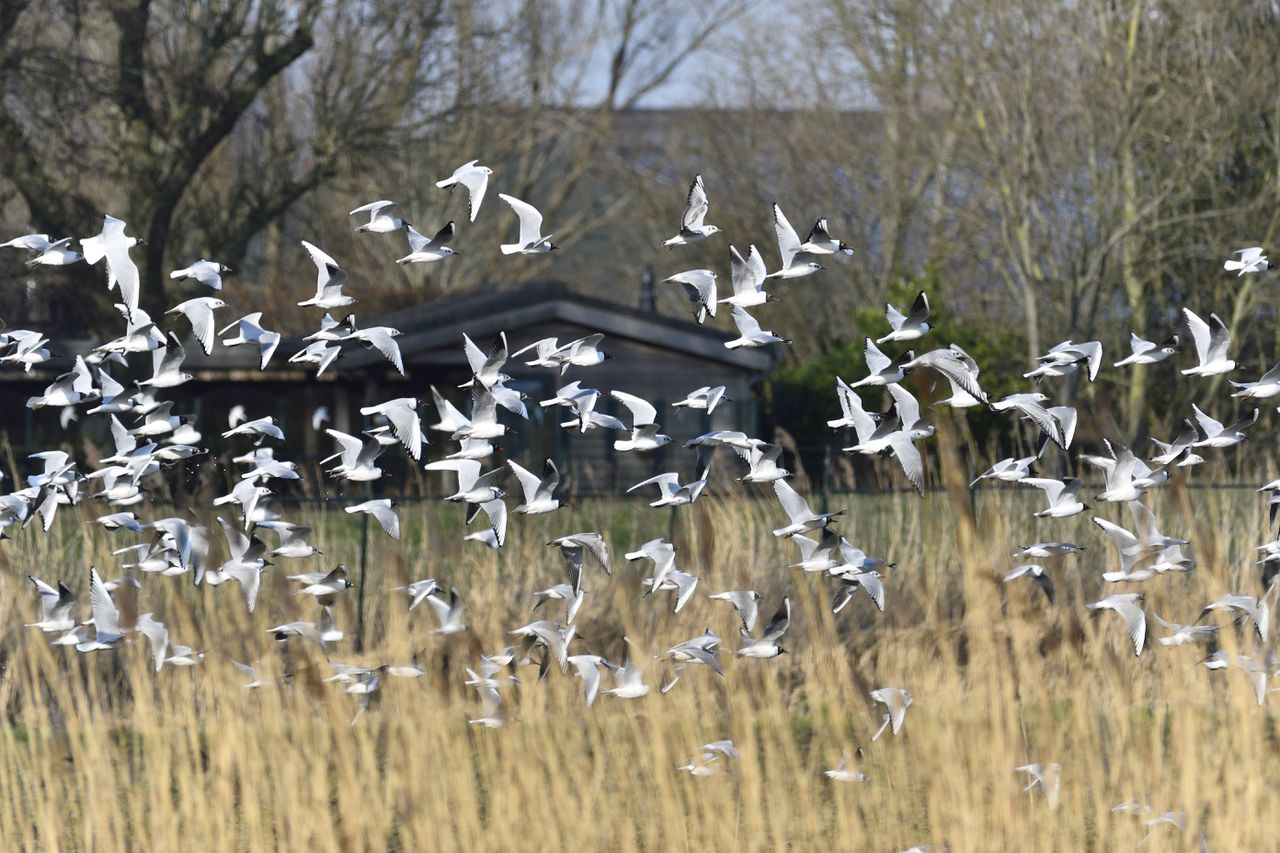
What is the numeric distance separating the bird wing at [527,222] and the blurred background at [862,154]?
13909 mm

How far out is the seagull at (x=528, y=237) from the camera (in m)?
4.27

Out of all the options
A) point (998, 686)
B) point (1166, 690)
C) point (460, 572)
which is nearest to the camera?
point (998, 686)

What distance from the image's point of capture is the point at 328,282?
451 centimetres

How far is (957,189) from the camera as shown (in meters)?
28.9

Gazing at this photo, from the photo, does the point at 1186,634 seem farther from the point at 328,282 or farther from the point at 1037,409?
the point at 328,282

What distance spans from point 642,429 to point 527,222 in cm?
65

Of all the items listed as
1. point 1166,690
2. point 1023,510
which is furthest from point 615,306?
point 1166,690

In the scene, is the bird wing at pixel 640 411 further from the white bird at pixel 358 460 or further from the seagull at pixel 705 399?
the white bird at pixel 358 460

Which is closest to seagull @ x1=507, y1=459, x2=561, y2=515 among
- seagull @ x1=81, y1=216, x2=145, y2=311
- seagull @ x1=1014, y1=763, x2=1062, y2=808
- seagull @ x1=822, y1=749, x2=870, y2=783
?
seagull @ x1=81, y1=216, x2=145, y2=311

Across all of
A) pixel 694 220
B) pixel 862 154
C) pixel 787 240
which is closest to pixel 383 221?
pixel 694 220

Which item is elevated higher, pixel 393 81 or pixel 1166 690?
pixel 393 81

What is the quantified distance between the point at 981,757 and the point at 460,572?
3.80m

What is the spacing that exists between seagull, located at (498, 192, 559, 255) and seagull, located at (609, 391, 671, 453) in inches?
16.3

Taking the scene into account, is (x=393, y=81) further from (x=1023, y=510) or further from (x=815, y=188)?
(x=1023, y=510)
